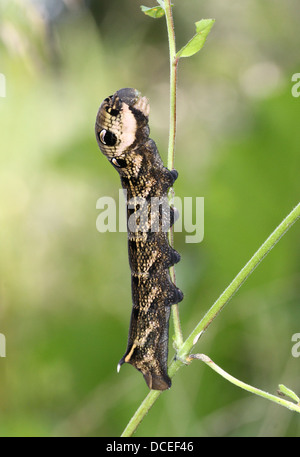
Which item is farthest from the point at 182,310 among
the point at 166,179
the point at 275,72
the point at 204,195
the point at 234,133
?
the point at 275,72

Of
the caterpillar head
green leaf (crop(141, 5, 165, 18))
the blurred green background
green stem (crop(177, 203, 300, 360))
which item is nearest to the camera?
green stem (crop(177, 203, 300, 360))

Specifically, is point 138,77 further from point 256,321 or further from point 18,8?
point 256,321

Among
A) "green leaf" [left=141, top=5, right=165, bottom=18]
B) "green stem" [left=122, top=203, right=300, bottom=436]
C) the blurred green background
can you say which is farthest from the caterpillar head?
the blurred green background

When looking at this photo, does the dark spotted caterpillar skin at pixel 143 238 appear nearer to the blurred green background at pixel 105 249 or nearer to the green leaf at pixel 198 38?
the green leaf at pixel 198 38

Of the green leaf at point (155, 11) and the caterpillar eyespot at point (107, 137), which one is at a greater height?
the green leaf at point (155, 11)

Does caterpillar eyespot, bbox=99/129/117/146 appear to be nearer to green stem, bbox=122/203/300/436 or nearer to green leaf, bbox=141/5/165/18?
green leaf, bbox=141/5/165/18

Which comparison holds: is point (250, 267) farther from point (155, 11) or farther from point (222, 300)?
point (155, 11)

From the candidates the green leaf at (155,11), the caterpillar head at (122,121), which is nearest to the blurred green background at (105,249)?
the caterpillar head at (122,121)
